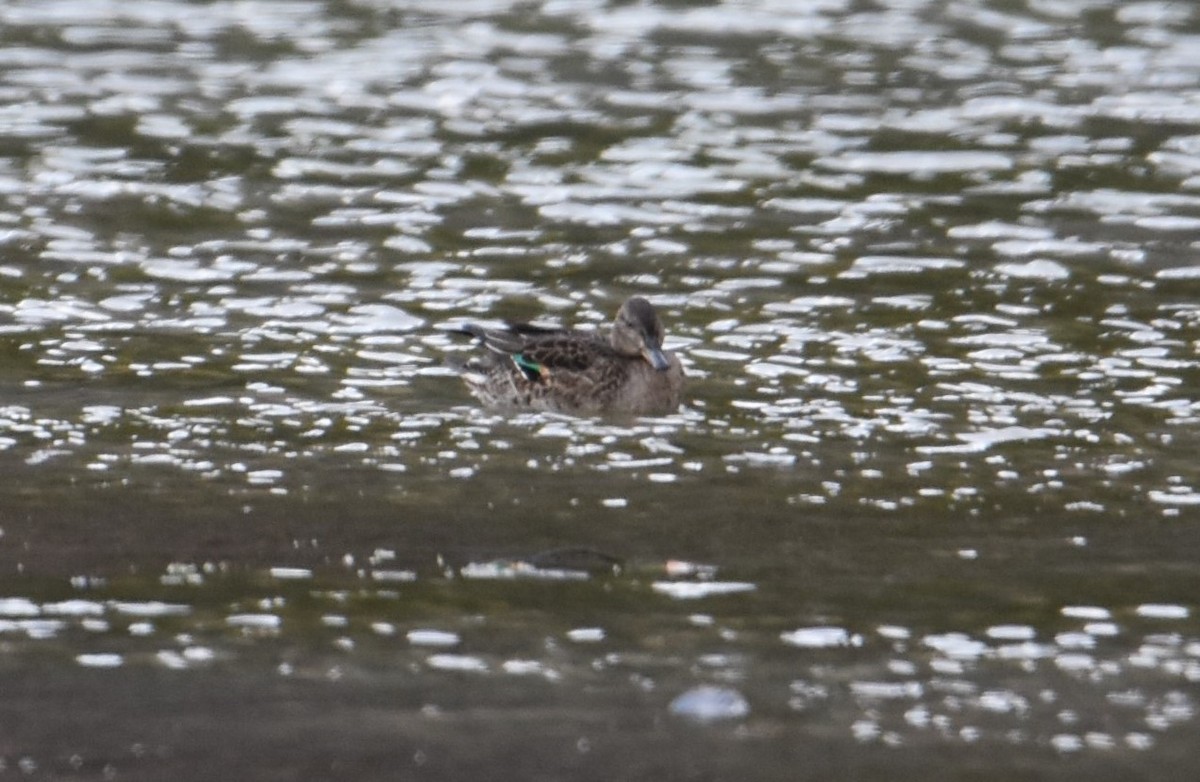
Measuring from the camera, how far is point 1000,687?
805 cm

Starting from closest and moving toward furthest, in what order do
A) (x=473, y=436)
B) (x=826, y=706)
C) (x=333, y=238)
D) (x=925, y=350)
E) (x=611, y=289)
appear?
(x=826, y=706) → (x=473, y=436) → (x=925, y=350) → (x=611, y=289) → (x=333, y=238)

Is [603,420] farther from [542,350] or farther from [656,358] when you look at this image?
[542,350]

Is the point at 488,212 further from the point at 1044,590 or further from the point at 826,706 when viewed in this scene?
the point at 826,706

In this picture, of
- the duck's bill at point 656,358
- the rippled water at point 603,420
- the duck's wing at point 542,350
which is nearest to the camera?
the rippled water at point 603,420

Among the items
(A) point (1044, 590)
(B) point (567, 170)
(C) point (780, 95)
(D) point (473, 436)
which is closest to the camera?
(A) point (1044, 590)

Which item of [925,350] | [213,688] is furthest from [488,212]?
[213,688]

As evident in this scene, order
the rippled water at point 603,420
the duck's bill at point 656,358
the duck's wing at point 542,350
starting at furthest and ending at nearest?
the duck's wing at point 542,350 → the duck's bill at point 656,358 → the rippled water at point 603,420

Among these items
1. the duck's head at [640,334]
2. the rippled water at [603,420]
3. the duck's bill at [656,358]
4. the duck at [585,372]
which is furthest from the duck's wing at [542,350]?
the rippled water at [603,420]

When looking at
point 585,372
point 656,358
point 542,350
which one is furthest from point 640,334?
point 542,350

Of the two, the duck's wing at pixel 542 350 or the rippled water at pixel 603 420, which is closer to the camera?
the rippled water at pixel 603 420

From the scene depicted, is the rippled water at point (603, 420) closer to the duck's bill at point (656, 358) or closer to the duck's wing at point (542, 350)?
the duck's bill at point (656, 358)

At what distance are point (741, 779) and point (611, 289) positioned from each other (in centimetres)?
839

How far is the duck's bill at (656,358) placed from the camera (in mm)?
12719

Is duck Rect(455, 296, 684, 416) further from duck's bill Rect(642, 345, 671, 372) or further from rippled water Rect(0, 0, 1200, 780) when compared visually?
rippled water Rect(0, 0, 1200, 780)
